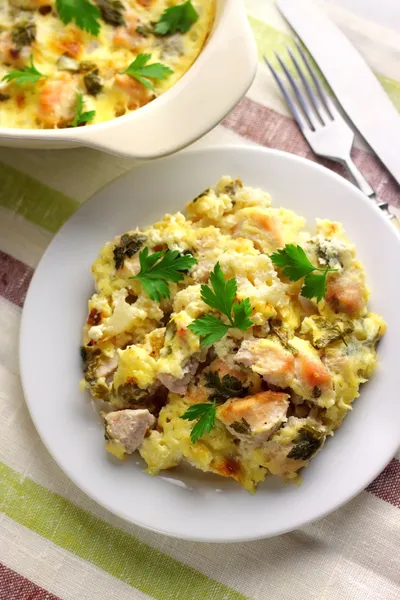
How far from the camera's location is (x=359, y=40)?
3.04 metres

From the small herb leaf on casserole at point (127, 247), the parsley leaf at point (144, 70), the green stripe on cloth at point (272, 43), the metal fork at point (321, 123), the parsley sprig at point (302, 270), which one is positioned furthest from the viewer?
the green stripe on cloth at point (272, 43)

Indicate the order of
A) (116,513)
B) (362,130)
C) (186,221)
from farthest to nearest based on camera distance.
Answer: (362,130) → (186,221) → (116,513)

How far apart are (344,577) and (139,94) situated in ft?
5.78

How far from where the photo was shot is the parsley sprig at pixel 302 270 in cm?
242

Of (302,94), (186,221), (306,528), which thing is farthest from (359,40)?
(306,528)

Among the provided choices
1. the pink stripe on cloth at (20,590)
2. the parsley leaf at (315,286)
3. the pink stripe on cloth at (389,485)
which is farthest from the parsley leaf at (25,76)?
the pink stripe on cloth at (389,485)

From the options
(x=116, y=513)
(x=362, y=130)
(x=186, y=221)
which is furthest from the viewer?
(x=362, y=130)

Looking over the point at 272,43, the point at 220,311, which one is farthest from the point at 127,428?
the point at 272,43

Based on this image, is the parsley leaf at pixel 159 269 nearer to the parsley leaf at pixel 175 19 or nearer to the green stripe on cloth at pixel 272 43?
the parsley leaf at pixel 175 19

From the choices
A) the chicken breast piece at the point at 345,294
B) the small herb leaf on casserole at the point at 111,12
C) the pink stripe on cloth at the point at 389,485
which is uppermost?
the small herb leaf on casserole at the point at 111,12

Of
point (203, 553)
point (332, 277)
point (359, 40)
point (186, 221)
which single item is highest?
point (359, 40)

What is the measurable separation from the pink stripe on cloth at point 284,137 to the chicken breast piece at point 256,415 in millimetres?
989

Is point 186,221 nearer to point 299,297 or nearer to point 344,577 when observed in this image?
point 299,297

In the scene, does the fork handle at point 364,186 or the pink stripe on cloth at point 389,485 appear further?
the fork handle at point 364,186
